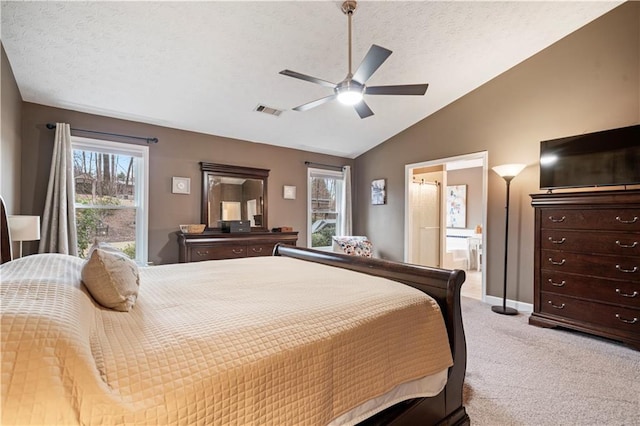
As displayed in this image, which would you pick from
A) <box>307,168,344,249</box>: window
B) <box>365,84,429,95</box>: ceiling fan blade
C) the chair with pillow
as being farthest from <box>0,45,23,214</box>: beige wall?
the chair with pillow

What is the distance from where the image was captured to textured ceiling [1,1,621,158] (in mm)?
2479

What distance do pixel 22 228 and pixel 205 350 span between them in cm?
243

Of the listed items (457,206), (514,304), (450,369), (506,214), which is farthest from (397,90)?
(457,206)

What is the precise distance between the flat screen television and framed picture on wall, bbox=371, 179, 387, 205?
2536 millimetres

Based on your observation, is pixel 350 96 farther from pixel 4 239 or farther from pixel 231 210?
pixel 231 210

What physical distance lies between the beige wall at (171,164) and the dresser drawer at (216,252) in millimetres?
524

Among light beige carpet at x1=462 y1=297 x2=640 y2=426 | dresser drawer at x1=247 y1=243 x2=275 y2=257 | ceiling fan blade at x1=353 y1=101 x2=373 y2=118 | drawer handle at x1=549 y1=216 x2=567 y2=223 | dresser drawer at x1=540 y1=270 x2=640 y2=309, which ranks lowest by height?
light beige carpet at x1=462 y1=297 x2=640 y2=426

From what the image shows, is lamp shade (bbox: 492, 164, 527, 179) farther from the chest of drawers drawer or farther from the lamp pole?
the chest of drawers drawer

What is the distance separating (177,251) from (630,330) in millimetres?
5093

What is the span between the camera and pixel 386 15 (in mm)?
2766

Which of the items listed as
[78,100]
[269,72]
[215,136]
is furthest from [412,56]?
[78,100]

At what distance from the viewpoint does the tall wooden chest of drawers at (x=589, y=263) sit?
266 centimetres

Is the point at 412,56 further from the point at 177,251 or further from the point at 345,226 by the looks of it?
the point at 177,251

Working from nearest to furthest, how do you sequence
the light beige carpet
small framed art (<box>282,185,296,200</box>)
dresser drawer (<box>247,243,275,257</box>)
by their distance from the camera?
the light beige carpet → dresser drawer (<box>247,243,275,257</box>) → small framed art (<box>282,185,296,200</box>)
